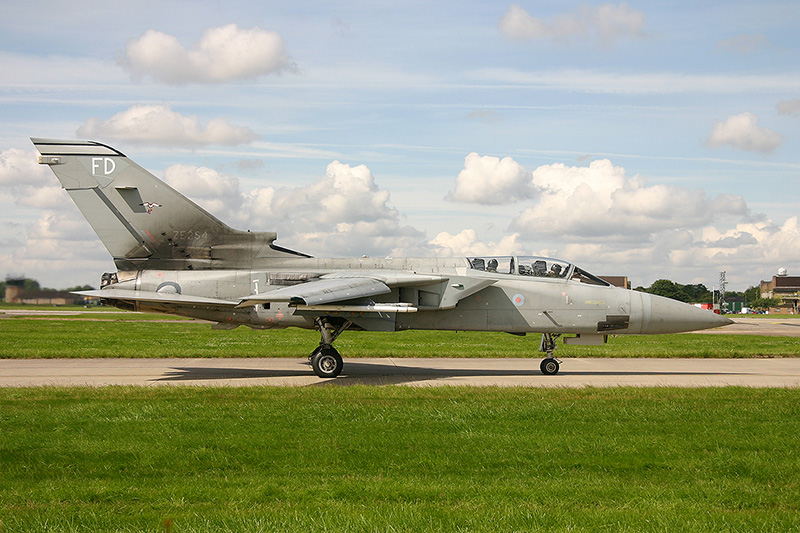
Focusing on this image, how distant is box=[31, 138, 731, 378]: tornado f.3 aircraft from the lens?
55.3ft

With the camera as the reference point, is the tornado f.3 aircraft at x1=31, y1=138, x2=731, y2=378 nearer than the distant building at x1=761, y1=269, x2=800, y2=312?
Yes

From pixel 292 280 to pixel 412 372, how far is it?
382 cm

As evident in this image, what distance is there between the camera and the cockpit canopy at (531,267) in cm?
1780

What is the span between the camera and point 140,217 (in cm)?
1708

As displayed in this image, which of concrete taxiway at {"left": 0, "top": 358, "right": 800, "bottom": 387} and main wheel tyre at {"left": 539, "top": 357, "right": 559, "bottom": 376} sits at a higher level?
main wheel tyre at {"left": 539, "top": 357, "right": 559, "bottom": 376}

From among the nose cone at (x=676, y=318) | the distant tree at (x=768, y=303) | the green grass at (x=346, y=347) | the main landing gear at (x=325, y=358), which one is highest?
the distant tree at (x=768, y=303)

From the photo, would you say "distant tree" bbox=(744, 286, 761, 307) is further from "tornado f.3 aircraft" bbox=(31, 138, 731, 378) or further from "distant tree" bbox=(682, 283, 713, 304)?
"tornado f.3 aircraft" bbox=(31, 138, 731, 378)

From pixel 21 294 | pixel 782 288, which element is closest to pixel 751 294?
pixel 782 288

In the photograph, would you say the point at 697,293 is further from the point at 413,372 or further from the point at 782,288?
the point at 413,372

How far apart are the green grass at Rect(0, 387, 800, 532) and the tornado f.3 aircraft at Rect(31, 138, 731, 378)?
468 centimetres

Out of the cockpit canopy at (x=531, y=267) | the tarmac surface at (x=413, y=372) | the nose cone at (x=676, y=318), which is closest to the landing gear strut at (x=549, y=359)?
the tarmac surface at (x=413, y=372)

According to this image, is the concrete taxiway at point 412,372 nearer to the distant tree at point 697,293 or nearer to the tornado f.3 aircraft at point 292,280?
the tornado f.3 aircraft at point 292,280

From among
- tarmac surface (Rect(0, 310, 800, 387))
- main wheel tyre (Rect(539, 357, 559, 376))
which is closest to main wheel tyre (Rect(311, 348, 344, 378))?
tarmac surface (Rect(0, 310, 800, 387))

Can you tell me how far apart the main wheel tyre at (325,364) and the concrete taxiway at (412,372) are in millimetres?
338
